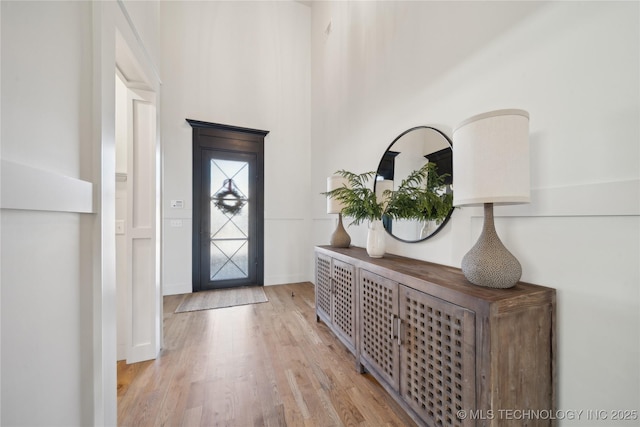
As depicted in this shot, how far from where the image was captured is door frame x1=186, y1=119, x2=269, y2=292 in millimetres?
3225

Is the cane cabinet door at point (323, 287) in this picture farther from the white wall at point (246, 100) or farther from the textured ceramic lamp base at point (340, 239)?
the white wall at point (246, 100)

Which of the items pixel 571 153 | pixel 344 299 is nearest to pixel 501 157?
pixel 571 153

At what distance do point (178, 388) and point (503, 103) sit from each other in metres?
2.47

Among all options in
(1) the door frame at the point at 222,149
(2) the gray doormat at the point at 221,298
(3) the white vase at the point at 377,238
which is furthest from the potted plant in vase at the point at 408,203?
(1) the door frame at the point at 222,149

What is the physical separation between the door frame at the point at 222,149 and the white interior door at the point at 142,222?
1597 millimetres

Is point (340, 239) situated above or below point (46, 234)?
below

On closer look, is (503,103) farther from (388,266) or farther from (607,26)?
(388,266)

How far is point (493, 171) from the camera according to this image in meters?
0.83

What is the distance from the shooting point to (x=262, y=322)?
2311mm

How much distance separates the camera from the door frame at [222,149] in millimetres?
3225

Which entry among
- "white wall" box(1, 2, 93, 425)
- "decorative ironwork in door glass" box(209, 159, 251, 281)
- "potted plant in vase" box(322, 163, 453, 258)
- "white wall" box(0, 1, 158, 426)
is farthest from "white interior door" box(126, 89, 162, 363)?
"decorative ironwork in door glass" box(209, 159, 251, 281)

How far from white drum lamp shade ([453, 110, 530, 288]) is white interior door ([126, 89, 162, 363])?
6.55 feet

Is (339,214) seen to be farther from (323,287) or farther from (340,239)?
(323,287)

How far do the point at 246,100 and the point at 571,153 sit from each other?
3731 millimetres
